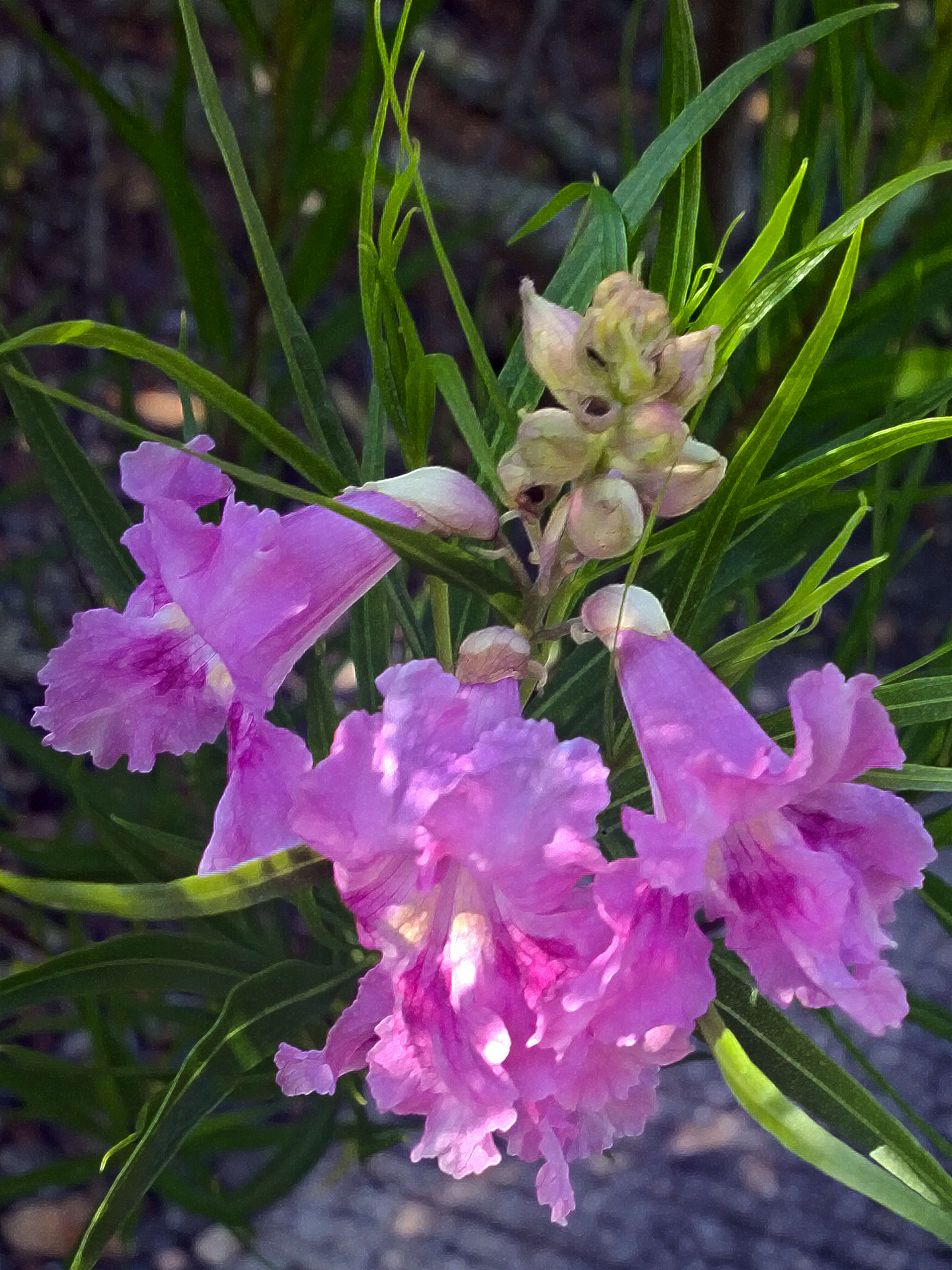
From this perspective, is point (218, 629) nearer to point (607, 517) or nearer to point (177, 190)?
point (607, 517)

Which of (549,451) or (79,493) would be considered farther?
(79,493)

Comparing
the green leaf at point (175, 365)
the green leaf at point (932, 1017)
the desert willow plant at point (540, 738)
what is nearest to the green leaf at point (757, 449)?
the desert willow plant at point (540, 738)

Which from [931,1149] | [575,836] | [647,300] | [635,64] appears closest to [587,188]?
[647,300]

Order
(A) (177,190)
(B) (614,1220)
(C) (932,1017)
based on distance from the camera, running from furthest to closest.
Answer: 1. (B) (614,1220)
2. (A) (177,190)
3. (C) (932,1017)

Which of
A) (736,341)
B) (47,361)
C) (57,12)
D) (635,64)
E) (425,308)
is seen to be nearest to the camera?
(736,341)

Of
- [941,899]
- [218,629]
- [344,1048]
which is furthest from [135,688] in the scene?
[941,899]

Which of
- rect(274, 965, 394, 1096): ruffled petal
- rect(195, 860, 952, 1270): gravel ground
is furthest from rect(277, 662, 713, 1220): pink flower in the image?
rect(195, 860, 952, 1270): gravel ground

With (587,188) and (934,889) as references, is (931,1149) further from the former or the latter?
(587,188)
